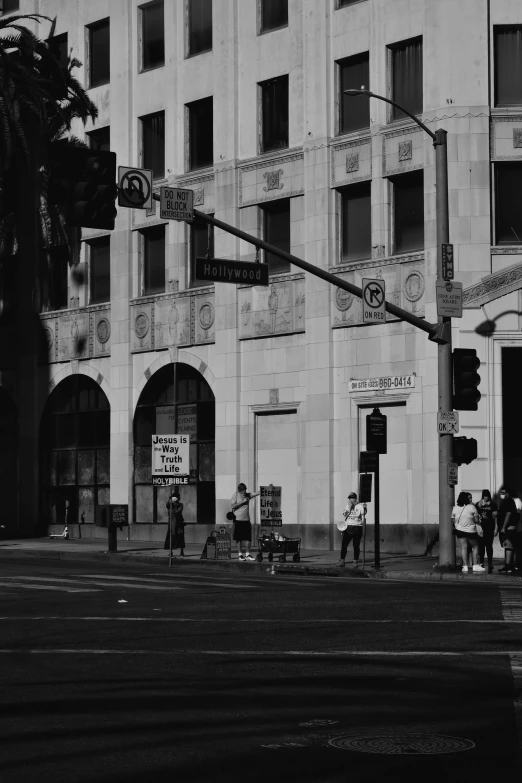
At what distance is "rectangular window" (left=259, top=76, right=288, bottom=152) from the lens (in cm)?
4019

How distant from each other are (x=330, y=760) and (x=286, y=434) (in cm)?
3197

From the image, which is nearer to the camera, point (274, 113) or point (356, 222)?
point (356, 222)

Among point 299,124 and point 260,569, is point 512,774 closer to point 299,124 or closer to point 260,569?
point 260,569

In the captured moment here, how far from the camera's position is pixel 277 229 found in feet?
132

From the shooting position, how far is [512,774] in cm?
727

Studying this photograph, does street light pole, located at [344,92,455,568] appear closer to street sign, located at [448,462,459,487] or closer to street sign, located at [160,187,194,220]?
street sign, located at [448,462,459,487]

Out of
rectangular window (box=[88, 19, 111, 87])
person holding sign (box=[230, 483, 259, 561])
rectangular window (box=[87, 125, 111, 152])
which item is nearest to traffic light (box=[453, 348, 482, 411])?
person holding sign (box=[230, 483, 259, 561])

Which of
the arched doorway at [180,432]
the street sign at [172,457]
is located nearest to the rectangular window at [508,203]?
the street sign at [172,457]

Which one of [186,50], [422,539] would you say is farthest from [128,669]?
[186,50]

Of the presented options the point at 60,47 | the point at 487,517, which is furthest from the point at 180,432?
the point at 60,47

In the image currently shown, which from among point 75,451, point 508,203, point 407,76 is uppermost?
point 407,76

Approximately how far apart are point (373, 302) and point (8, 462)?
25329 mm

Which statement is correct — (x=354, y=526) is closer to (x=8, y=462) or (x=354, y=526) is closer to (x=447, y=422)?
(x=447, y=422)

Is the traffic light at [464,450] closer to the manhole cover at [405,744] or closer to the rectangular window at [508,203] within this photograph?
the rectangular window at [508,203]
